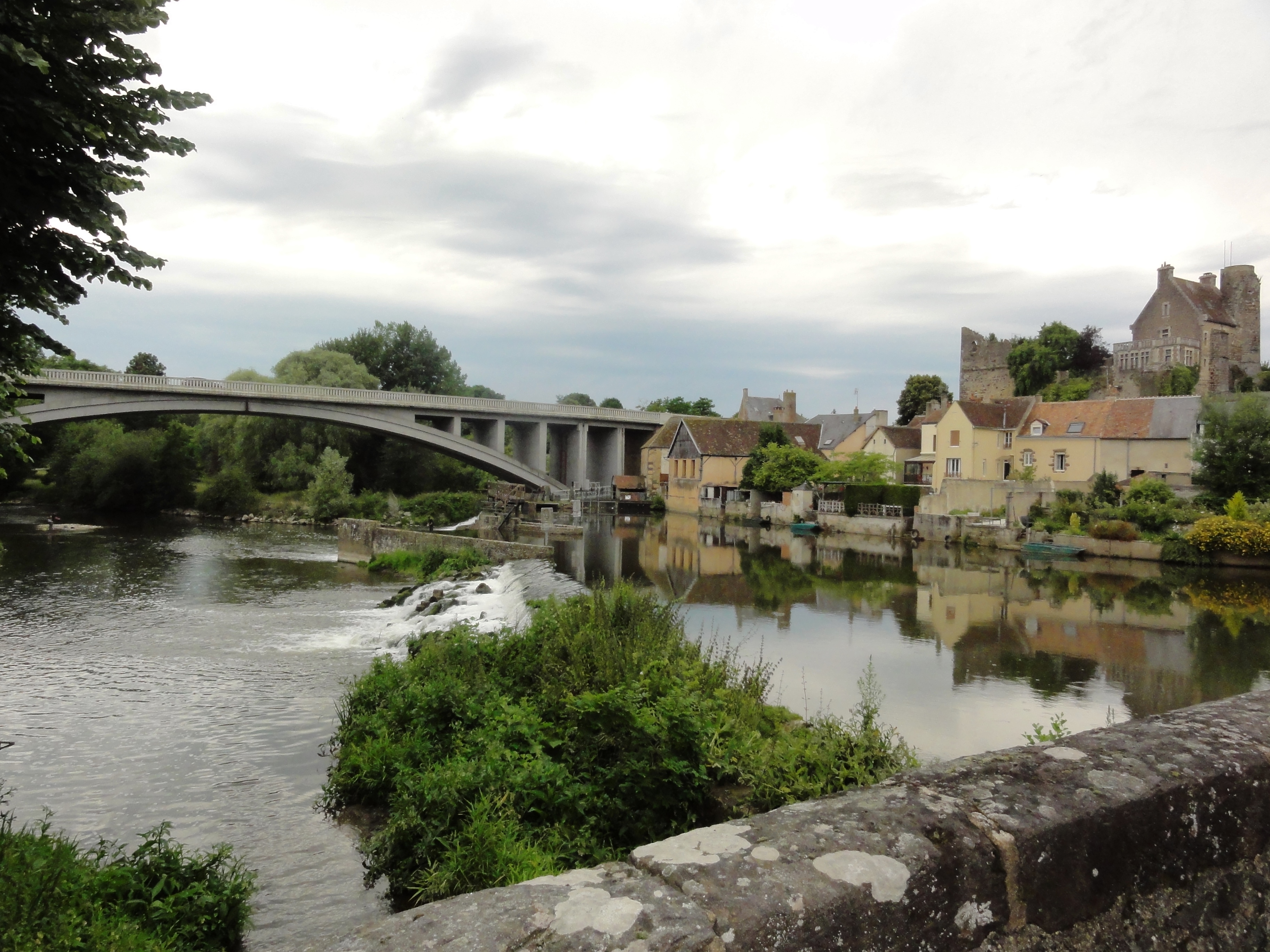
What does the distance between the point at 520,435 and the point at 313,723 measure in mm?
54517

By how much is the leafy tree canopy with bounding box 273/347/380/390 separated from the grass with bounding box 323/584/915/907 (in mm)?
54838

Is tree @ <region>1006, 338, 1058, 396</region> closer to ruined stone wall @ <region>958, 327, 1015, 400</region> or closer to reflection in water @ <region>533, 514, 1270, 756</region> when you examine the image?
ruined stone wall @ <region>958, 327, 1015, 400</region>

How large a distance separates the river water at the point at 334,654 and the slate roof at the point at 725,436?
24158mm

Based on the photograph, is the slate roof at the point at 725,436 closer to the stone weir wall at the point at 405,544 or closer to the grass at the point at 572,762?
the stone weir wall at the point at 405,544

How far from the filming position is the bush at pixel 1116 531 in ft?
105

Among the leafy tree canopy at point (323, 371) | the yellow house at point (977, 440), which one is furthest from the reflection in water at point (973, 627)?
the leafy tree canopy at point (323, 371)

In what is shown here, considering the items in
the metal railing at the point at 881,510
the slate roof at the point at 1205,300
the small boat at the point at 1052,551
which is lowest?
the small boat at the point at 1052,551

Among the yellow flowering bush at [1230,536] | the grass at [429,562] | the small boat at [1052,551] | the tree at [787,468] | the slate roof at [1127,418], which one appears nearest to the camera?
the grass at [429,562]

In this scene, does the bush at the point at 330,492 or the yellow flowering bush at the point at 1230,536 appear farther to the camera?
the bush at the point at 330,492

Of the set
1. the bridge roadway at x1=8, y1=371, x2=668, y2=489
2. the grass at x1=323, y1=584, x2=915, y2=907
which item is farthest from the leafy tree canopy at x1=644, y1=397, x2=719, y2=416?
the grass at x1=323, y1=584, x2=915, y2=907

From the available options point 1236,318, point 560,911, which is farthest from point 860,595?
point 1236,318

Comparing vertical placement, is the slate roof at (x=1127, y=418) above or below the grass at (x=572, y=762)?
above

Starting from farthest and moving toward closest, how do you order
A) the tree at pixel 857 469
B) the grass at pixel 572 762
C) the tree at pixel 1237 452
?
the tree at pixel 857 469 → the tree at pixel 1237 452 → the grass at pixel 572 762

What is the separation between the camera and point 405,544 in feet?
100
